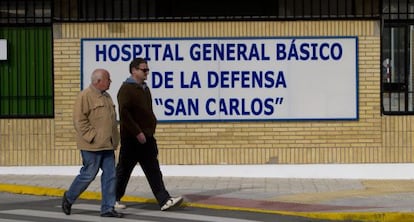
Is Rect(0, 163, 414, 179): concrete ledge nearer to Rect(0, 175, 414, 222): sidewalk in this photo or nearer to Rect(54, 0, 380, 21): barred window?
Rect(0, 175, 414, 222): sidewalk

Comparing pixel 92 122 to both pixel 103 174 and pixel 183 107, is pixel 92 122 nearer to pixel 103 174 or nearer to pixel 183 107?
pixel 103 174

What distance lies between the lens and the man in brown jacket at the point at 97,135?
1023 cm

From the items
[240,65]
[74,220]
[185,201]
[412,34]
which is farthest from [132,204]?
[412,34]

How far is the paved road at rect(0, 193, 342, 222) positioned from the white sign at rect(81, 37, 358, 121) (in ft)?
10.5

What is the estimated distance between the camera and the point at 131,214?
10.8 meters

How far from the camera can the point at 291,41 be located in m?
14.4

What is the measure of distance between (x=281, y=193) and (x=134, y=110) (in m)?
2.87

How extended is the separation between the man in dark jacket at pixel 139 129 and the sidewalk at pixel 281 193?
84 centimetres

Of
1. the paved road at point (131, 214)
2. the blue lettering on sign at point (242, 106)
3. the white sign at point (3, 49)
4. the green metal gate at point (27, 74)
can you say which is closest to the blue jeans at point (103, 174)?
the paved road at point (131, 214)

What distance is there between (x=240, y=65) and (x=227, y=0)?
1.09 meters

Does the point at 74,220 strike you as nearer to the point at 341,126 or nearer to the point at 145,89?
the point at 145,89

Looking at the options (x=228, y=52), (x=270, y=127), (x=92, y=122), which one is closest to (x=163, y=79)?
(x=228, y=52)

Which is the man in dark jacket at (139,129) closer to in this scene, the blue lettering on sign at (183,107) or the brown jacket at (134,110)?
the brown jacket at (134,110)

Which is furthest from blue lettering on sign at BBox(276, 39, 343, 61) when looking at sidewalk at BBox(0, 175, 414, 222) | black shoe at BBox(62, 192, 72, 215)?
black shoe at BBox(62, 192, 72, 215)
